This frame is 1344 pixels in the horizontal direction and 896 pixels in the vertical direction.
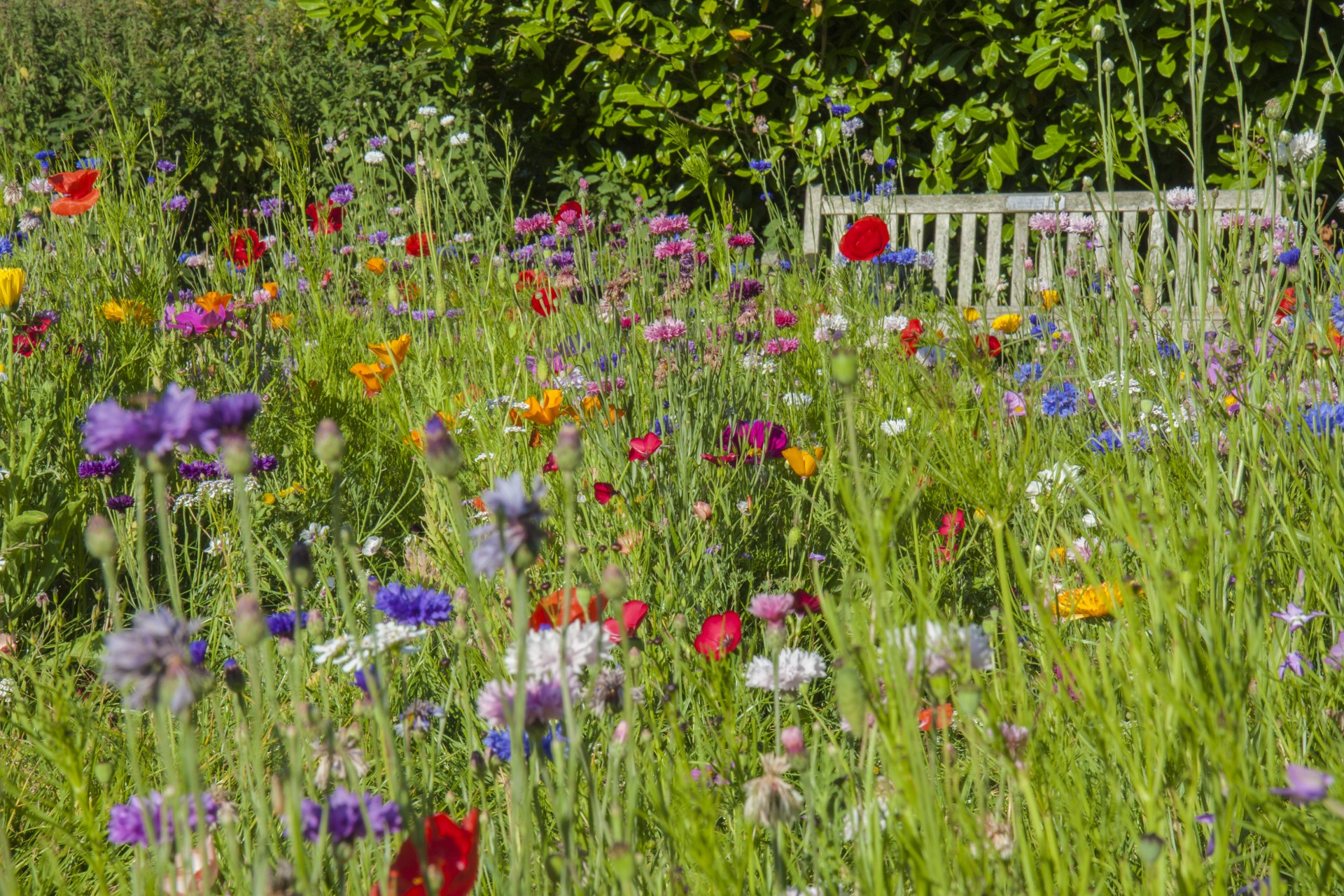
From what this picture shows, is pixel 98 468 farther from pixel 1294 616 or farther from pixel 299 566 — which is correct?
pixel 1294 616

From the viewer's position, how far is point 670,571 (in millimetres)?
1532

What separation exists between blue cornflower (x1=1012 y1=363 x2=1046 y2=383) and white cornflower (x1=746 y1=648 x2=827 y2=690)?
111cm

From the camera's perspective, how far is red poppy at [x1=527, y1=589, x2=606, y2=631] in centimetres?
90

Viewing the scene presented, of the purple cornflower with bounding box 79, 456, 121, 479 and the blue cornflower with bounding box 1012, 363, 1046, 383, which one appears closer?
the purple cornflower with bounding box 79, 456, 121, 479

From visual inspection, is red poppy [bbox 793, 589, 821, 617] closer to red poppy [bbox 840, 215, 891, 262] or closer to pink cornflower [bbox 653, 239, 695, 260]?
pink cornflower [bbox 653, 239, 695, 260]

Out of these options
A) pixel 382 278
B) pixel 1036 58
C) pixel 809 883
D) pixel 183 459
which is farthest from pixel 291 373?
pixel 1036 58

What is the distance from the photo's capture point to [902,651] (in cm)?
68

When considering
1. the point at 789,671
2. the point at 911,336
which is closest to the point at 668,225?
the point at 911,336

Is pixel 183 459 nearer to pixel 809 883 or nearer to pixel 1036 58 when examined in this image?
pixel 809 883

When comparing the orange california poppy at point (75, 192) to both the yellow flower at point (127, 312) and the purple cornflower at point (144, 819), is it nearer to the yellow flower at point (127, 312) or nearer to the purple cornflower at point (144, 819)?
the yellow flower at point (127, 312)

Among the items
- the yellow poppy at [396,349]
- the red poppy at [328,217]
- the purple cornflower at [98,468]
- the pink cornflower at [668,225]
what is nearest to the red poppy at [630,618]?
the yellow poppy at [396,349]

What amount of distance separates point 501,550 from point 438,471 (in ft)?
0.22

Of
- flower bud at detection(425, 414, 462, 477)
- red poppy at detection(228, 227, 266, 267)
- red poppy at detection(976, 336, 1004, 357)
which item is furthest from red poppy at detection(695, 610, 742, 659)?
red poppy at detection(228, 227, 266, 267)

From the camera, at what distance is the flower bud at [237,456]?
0.62 m
